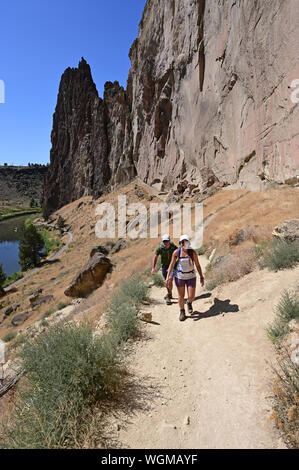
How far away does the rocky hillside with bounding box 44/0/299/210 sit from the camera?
1273 cm

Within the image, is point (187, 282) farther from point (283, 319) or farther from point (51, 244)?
point (51, 244)

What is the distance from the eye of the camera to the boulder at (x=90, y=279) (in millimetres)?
14883

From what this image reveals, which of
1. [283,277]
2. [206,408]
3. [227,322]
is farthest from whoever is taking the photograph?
[283,277]

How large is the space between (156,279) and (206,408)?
17.6ft

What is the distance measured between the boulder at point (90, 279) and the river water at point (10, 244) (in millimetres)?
36410

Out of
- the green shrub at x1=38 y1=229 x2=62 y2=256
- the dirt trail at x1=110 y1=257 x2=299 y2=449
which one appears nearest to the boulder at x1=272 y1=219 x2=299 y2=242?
the dirt trail at x1=110 y1=257 x2=299 y2=449

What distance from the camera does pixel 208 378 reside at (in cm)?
319

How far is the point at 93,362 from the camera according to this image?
297cm

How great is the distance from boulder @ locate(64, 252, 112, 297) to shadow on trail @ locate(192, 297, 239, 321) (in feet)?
33.8

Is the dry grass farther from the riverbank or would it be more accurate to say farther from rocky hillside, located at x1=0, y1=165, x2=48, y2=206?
rocky hillside, located at x1=0, y1=165, x2=48, y2=206

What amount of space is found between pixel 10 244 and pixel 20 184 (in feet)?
328
